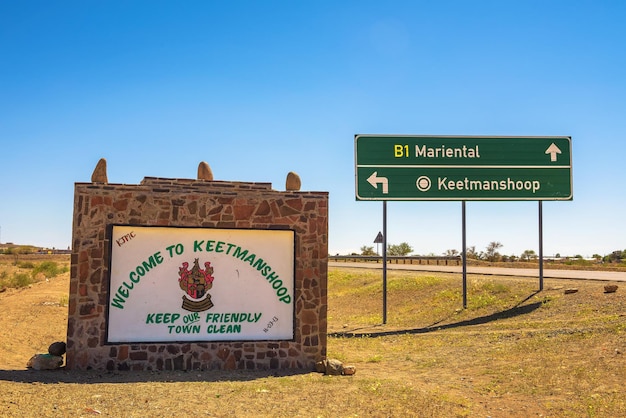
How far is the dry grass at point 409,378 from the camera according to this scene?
870 cm

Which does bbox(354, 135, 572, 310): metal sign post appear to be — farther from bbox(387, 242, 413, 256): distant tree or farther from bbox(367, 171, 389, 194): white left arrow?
bbox(387, 242, 413, 256): distant tree

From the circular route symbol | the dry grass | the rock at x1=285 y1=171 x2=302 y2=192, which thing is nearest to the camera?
the dry grass

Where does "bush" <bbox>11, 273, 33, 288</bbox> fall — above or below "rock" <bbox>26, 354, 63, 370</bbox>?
above

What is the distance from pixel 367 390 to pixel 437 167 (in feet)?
39.3

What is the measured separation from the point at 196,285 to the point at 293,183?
9.77ft

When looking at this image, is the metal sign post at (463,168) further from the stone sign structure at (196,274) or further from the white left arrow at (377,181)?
the stone sign structure at (196,274)

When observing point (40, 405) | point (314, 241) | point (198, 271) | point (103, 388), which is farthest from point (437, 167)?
point (40, 405)

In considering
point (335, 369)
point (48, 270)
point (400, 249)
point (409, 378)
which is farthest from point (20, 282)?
point (400, 249)

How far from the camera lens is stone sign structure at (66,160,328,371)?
37.8 ft

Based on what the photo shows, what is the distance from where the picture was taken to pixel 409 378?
37.2ft

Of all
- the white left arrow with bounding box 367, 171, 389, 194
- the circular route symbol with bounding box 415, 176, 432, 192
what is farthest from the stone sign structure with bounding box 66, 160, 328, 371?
the circular route symbol with bounding box 415, 176, 432, 192

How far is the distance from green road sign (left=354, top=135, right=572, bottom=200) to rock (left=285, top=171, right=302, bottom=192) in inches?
293

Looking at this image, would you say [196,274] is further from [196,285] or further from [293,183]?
[293,183]

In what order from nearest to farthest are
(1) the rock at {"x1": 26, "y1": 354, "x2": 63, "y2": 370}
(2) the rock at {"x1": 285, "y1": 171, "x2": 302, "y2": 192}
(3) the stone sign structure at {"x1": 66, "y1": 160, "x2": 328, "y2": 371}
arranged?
(1) the rock at {"x1": 26, "y1": 354, "x2": 63, "y2": 370}, (3) the stone sign structure at {"x1": 66, "y1": 160, "x2": 328, "y2": 371}, (2) the rock at {"x1": 285, "y1": 171, "x2": 302, "y2": 192}
